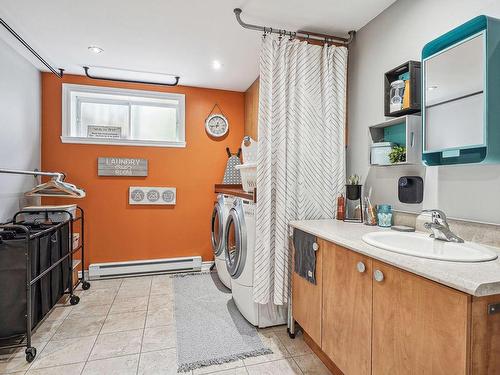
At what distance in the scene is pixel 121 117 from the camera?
3492 millimetres

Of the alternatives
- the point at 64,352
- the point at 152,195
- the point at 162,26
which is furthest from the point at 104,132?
the point at 64,352

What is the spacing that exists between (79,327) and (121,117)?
239cm

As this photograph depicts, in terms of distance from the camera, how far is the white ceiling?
1911mm

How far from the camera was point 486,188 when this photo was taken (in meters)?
1.33

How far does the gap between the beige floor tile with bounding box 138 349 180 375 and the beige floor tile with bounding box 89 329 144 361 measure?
4.8 inches

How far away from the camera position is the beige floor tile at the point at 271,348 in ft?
5.90

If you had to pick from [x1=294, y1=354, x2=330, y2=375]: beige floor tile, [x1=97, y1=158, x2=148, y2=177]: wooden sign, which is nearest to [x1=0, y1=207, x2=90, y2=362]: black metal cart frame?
[x1=97, y1=158, x2=148, y2=177]: wooden sign

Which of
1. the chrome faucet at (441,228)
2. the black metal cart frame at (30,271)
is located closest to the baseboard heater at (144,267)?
the black metal cart frame at (30,271)

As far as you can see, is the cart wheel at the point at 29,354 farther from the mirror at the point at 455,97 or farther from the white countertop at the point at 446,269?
the mirror at the point at 455,97

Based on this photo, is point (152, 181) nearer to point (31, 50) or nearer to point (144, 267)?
point (144, 267)

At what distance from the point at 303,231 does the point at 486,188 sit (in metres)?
0.97

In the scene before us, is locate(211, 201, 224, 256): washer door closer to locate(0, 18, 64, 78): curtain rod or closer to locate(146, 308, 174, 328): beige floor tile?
locate(146, 308, 174, 328): beige floor tile

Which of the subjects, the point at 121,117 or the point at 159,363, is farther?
the point at 121,117

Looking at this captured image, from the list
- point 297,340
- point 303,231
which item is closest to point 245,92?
point 303,231
